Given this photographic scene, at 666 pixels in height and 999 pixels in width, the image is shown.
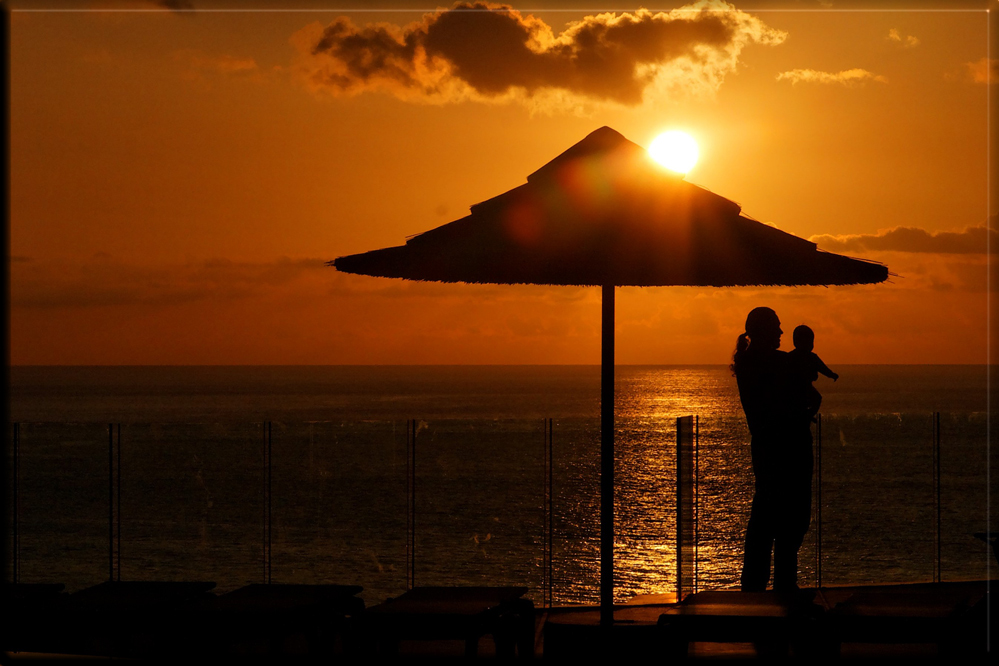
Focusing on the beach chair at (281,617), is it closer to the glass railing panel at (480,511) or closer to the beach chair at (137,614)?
the beach chair at (137,614)

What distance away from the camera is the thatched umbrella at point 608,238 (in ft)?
12.4

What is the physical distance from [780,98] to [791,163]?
5.18 meters

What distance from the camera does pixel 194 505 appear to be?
4622cm

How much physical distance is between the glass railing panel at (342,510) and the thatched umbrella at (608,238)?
486 inches

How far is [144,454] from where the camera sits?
66.1 metres

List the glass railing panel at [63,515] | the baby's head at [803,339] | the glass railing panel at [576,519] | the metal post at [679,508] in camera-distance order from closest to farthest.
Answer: the metal post at [679,508] → the baby's head at [803,339] → the glass railing panel at [576,519] → the glass railing panel at [63,515]

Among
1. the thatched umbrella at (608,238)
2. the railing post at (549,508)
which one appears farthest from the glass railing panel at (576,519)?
the thatched umbrella at (608,238)

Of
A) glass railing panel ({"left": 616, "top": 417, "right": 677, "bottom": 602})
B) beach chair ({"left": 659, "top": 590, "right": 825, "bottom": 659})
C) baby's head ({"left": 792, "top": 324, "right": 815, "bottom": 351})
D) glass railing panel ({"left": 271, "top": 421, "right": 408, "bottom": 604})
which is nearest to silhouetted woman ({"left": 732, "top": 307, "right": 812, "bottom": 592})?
baby's head ({"left": 792, "top": 324, "right": 815, "bottom": 351})

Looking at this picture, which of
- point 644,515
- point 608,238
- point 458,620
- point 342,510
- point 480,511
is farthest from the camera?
point 342,510

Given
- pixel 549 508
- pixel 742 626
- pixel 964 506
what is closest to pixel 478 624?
pixel 742 626

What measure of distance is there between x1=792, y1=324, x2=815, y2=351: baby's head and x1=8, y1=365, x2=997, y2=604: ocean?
7.06 feet

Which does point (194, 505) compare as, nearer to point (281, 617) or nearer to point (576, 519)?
point (576, 519)

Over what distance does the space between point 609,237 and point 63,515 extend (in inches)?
1744

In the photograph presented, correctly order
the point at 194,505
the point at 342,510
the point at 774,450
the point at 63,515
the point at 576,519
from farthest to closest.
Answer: the point at 194,505, the point at 63,515, the point at 342,510, the point at 576,519, the point at 774,450
